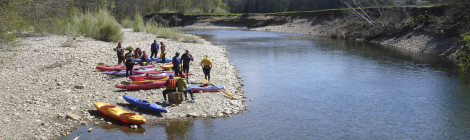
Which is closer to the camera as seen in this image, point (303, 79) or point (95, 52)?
point (303, 79)

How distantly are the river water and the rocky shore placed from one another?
658 millimetres

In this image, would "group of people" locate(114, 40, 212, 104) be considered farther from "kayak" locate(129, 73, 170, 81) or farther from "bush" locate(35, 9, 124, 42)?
"bush" locate(35, 9, 124, 42)

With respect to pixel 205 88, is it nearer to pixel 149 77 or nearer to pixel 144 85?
pixel 144 85

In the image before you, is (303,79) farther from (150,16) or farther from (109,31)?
(150,16)

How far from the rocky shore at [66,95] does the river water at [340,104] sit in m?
0.66

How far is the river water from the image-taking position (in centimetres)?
1309

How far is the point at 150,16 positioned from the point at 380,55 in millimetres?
60550

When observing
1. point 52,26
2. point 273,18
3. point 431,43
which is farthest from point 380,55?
→ point 273,18

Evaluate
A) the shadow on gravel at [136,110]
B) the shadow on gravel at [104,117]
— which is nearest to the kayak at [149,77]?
the shadow on gravel at [136,110]

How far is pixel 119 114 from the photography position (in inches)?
523

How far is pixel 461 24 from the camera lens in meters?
33.8

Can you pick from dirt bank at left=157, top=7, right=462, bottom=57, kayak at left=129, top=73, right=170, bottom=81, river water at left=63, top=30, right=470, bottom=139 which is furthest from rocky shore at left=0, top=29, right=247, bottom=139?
dirt bank at left=157, top=7, right=462, bottom=57

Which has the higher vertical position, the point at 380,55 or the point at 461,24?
the point at 461,24

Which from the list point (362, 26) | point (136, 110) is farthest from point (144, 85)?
point (362, 26)
